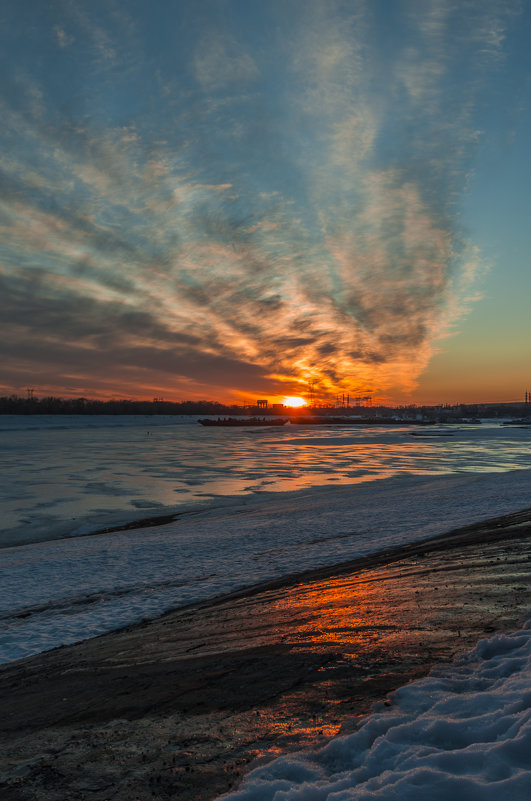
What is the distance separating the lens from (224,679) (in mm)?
4406

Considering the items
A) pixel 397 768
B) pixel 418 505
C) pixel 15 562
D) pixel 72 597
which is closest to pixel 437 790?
pixel 397 768

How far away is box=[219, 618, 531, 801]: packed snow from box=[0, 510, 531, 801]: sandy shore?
23 cm

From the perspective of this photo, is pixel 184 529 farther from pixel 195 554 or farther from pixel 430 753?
pixel 430 753

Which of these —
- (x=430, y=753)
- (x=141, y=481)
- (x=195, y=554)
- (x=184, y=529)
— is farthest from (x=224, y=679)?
(x=141, y=481)

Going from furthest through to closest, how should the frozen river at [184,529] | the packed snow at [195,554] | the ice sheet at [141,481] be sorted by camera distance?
the ice sheet at [141,481] < the frozen river at [184,529] < the packed snow at [195,554]

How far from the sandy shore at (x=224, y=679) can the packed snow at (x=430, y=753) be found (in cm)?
23

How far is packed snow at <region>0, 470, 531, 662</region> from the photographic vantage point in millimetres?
7234

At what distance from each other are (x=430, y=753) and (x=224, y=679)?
6.86 ft

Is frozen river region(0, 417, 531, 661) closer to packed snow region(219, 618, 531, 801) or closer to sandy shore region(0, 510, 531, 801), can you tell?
sandy shore region(0, 510, 531, 801)

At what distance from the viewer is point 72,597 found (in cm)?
805

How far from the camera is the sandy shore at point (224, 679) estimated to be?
127 inches

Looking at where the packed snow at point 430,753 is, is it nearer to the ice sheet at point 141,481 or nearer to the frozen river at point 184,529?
the frozen river at point 184,529

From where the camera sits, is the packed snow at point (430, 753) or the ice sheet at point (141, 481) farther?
the ice sheet at point (141, 481)

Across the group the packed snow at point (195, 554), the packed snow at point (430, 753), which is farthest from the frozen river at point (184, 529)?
the packed snow at point (430, 753)
